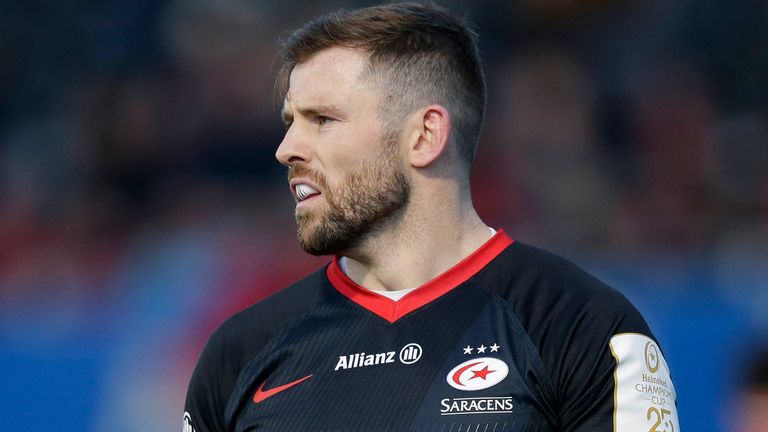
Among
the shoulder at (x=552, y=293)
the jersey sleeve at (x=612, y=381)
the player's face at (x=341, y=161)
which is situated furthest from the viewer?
the player's face at (x=341, y=161)

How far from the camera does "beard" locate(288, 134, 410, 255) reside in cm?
257

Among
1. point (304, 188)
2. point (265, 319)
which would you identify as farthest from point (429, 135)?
point (265, 319)

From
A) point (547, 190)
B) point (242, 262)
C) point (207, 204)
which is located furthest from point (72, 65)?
point (547, 190)

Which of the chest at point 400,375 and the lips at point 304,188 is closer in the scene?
the chest at point 400,375

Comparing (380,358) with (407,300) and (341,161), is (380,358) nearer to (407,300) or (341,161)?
(407,300)

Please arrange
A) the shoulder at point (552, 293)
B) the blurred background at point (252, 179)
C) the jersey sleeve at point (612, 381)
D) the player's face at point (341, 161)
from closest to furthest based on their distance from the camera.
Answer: the jersey sleeve at point (612, 381)
the shoulder at point (552, 293)
the player's face at point (341, 161)
the blurred background at point (252, 179)

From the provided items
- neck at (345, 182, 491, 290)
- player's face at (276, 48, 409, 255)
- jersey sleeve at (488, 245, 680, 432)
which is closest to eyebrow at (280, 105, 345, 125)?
player's face at (276, 48, 409, 255)

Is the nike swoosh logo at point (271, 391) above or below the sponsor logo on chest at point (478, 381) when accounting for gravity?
above

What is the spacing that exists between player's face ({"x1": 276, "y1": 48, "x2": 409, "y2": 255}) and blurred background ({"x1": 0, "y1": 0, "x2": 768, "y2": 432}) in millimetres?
2836

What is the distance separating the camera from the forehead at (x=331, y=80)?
258 cm

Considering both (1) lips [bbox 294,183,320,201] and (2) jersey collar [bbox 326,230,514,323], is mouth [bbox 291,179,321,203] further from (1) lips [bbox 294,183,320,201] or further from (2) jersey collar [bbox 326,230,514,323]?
(2) jersey collar [bbox 326,230,514,323]

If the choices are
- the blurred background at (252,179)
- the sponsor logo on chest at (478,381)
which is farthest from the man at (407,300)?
Answer: the blurred background at (252,179)

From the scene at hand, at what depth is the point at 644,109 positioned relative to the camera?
19.5 ft

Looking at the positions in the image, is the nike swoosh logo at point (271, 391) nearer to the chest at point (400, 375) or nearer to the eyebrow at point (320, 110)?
the chest at point (400, 375)
